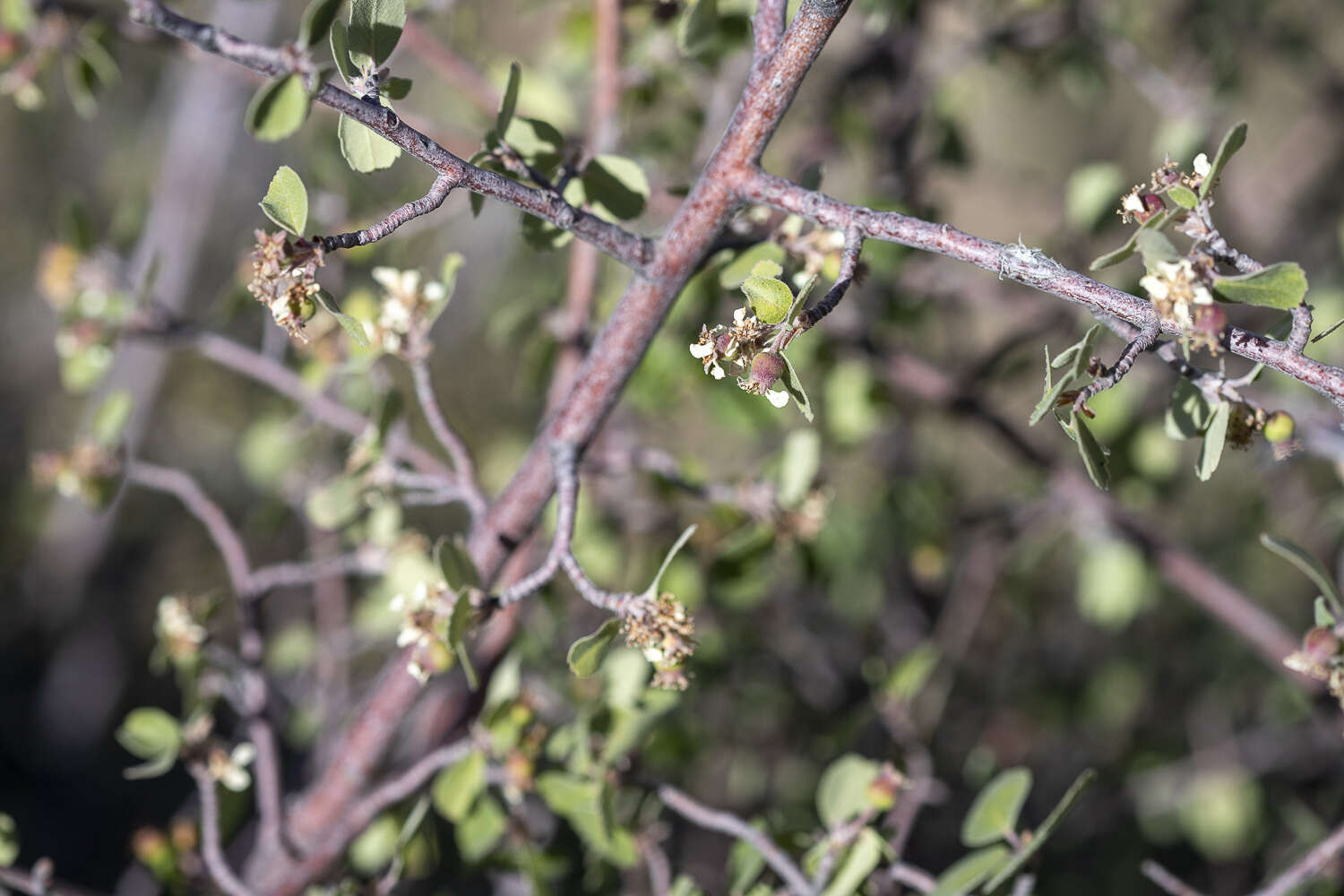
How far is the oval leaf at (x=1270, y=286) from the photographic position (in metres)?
0.47

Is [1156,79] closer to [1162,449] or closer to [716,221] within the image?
[1162,449]

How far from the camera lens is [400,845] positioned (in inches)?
29.2

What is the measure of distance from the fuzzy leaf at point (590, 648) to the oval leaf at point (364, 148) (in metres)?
0.30

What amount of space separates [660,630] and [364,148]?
0.34m

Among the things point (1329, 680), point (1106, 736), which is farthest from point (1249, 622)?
point (1106, 736)

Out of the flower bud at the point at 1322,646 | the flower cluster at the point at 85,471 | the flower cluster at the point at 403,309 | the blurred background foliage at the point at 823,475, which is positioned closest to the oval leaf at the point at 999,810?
the blurred background foliage at the point at 823,475

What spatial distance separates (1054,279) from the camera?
1.63 feet

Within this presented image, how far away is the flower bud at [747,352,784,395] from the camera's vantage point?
1.60ft

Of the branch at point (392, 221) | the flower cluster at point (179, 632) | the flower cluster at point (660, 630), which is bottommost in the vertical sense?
the flower cluster at point (179, 632)

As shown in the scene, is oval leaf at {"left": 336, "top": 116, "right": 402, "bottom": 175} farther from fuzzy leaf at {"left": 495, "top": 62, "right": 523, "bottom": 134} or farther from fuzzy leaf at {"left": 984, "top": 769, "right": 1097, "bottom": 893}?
fuzzy leaf at {"left": 984, "top": 769, "right": 1097, "bottom": 893}

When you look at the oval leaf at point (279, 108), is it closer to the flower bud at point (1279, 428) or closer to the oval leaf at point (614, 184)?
the oval leaf at point (614, 184)

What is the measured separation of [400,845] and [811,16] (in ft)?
2.14

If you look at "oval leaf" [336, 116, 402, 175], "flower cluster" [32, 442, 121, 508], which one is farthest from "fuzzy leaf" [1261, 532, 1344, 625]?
"flower cluster" [32, 442, 121, 508]

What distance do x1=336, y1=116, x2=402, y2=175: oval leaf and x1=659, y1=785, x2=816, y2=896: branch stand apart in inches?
20.6
